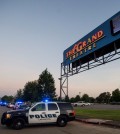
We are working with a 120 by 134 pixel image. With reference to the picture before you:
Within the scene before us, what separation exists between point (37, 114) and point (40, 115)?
223mm

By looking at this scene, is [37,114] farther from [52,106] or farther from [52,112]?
[52,106]

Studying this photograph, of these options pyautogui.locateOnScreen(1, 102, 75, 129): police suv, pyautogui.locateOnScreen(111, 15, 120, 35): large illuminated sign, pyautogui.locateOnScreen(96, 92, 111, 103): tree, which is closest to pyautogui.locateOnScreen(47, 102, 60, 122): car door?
pyautogui.locateOnScreen(1, 102, 75, 129): police suv

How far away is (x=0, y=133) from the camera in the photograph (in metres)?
14.0

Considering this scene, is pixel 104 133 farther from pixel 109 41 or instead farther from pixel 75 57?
pixel 75 57

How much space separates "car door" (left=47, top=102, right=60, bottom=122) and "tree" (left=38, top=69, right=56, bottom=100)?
72409 millimetres

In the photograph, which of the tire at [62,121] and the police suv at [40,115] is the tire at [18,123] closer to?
the police suv at [40,115]

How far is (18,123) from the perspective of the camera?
16359 mm

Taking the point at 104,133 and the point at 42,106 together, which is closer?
the point at 104,133

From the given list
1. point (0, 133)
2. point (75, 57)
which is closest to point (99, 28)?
point (75, 57)

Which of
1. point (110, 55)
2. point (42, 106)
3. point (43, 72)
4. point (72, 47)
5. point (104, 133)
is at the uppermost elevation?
point (43, 72)

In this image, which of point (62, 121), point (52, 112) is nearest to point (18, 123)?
point (52, 112)

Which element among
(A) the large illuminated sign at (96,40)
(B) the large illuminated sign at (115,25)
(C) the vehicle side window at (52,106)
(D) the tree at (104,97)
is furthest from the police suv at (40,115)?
(D) the tree at (104,97)

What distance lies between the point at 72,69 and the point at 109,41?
896 cm

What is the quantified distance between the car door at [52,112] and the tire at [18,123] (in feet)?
6.09
